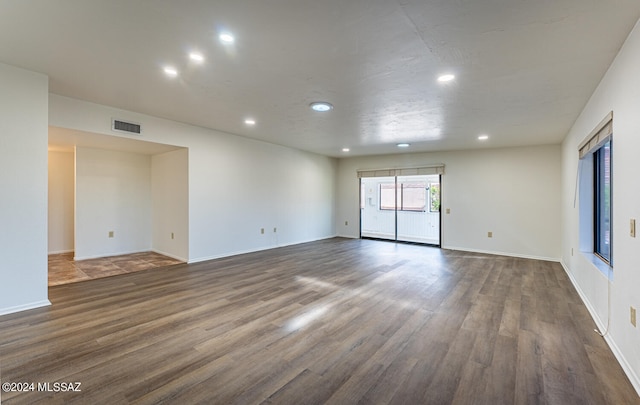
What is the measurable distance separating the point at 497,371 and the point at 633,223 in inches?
53.6

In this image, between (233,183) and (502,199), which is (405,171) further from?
(233,183)

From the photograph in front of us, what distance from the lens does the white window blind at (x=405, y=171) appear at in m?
7.11

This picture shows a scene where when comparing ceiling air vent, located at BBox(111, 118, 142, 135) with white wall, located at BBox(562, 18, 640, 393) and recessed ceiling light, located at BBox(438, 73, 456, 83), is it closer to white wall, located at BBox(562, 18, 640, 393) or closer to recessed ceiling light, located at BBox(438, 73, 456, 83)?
recessed ceiling light, located at BBox(438, 73, 456, 83)

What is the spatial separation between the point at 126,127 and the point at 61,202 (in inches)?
129

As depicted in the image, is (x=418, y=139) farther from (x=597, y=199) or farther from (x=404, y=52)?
(x=404, y=52)

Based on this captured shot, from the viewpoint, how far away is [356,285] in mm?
3949

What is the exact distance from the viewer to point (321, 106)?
3.81 m

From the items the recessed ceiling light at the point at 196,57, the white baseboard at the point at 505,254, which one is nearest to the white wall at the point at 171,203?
the recessed ceiling light at the point at 196,57

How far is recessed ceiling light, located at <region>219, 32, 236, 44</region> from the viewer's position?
2188 millimetres

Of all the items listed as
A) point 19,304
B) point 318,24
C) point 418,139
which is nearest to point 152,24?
point 318,24

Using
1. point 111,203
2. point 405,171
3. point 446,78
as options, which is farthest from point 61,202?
point 405,171

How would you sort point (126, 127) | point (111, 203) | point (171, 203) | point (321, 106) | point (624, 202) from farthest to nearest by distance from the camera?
point (111, 203)
point (171, 203)
point (126, 127)
point (321, 106)
point (624, 202)

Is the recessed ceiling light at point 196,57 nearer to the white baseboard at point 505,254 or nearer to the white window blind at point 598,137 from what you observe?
the white window blind at point 598,137

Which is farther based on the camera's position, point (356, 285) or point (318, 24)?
point (356, 285)
